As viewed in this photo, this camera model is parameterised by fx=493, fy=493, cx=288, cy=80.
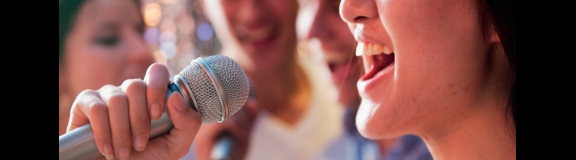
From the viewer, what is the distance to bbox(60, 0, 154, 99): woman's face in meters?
1.83

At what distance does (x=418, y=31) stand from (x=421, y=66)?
6 centimetres

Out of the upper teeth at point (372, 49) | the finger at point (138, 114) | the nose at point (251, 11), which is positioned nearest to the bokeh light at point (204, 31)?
the nose at point (251, 11)

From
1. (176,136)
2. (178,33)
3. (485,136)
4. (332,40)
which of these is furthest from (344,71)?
(176,136)

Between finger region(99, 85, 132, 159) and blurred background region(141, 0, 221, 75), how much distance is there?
4.50 ft

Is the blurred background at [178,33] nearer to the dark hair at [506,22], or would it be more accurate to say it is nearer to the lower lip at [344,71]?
the lower lip at [344,71]

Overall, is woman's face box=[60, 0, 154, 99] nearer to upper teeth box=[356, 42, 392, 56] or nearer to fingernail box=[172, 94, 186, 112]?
upper teeth box=[356, 42, 392, 56]

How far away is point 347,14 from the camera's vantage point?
89 centimetres

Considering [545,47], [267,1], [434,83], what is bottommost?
[267,1]

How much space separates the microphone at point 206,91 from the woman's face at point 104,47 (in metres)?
1.25

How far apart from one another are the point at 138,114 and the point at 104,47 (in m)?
1.37

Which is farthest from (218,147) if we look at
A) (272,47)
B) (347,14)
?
(347,14)

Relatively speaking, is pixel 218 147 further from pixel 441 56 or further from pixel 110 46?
pixel 441 56

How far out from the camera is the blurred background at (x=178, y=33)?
2.08m

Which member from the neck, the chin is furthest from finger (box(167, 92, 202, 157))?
the neck
